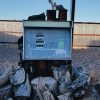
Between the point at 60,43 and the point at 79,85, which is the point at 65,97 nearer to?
the point at 79,85

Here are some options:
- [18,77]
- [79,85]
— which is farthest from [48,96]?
[18,77]

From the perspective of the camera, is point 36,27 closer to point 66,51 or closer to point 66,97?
point 66,51

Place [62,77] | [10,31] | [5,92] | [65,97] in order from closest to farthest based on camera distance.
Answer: [65,97] → [5,92] → [62,77] → [10,31]

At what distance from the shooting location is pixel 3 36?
1867 cm

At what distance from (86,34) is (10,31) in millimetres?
4153

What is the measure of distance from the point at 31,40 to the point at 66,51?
722 millimetres

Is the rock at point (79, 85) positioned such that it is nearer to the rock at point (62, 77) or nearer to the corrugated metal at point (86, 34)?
the rock at point (62, 77)

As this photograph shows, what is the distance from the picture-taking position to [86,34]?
19.2 m

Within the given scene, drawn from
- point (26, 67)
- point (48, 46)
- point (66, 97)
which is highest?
point (48, 46)

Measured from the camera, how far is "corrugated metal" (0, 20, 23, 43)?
18.4m

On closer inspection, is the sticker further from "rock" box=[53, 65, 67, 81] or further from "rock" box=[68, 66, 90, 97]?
"rock" box=[68, 66, 90, 97]

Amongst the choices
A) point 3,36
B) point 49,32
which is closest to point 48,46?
point 49,32

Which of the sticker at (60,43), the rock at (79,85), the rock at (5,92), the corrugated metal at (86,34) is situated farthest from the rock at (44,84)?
the corrugated metal at (86,34)

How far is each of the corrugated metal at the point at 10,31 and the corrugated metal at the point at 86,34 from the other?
10.1 feet
